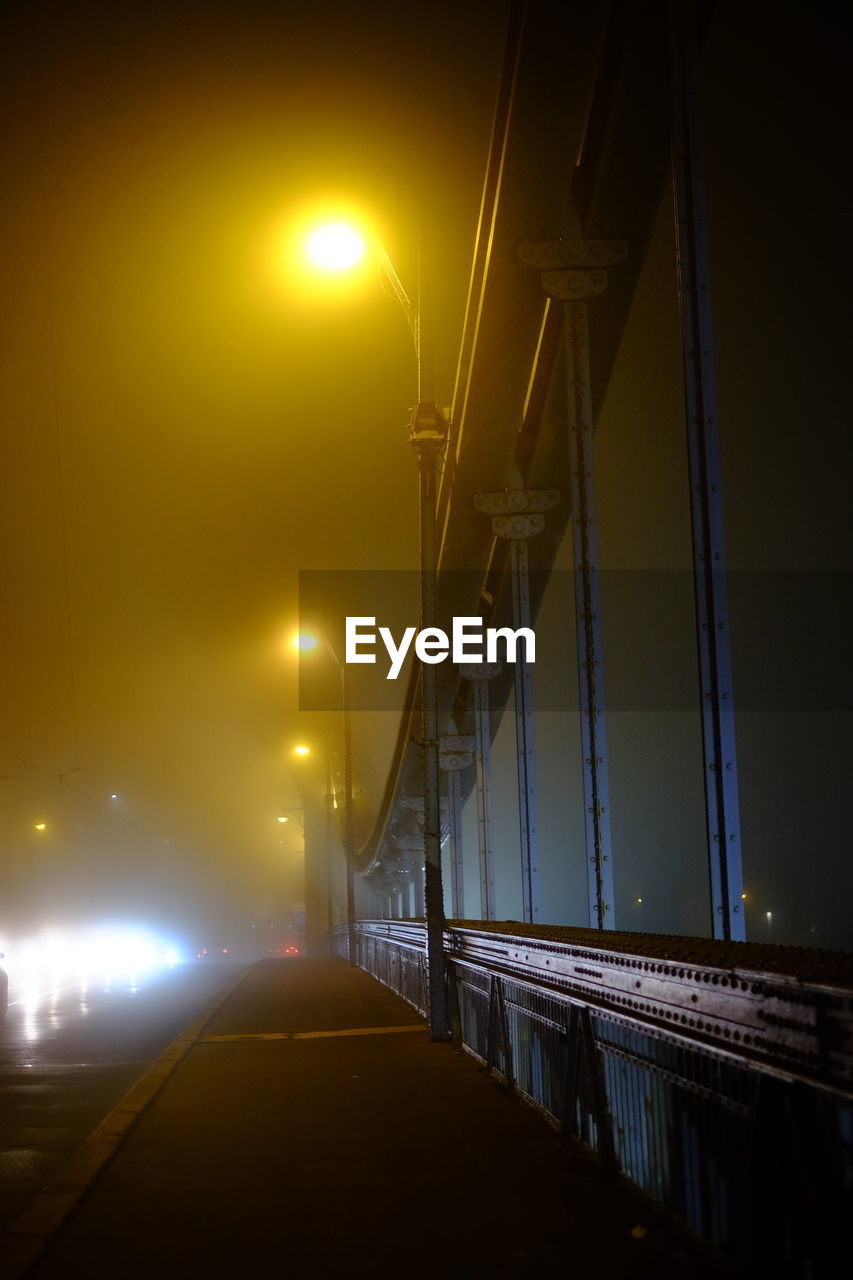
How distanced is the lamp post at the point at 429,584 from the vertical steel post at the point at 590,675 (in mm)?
1852

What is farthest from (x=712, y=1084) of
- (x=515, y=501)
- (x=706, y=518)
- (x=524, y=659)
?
(x=515, y=501)

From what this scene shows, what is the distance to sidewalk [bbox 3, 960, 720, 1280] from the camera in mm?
5293

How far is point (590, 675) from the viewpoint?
11859mm

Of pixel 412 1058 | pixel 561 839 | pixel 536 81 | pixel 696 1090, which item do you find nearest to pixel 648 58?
pixel 536 81

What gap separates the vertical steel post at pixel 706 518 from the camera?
7.95m

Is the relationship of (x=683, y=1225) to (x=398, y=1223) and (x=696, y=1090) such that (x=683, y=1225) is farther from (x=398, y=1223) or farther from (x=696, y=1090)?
(x=398, y=1223)

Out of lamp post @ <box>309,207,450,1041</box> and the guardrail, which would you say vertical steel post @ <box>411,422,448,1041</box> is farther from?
the guardrail

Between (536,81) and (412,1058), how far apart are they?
9.46 metres

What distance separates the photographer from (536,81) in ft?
43.9

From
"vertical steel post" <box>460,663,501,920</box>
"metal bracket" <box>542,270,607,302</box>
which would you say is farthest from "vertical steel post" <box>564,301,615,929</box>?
"vertical steel post" <box>460,663,501,920</box>

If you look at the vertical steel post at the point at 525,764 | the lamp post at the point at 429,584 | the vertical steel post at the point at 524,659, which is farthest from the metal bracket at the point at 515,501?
the lamp post at the point at 429,584

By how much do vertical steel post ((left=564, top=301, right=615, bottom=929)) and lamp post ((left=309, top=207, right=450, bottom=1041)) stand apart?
1.85 metres

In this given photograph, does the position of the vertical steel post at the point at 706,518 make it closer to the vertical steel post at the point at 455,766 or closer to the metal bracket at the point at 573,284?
the metal bracket at the point at 573,284

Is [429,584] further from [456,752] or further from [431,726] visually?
[456,752]
